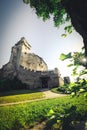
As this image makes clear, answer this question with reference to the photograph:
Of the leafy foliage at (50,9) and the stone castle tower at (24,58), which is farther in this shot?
the stone castle tower at (24,58)

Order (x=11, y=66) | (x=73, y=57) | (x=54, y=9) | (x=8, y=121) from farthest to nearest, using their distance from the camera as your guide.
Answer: (x=11, y=66) < (x=8, y=121) < (x=54, y=9) < (x=73, y=57)

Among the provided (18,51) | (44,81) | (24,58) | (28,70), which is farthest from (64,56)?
(24,58)

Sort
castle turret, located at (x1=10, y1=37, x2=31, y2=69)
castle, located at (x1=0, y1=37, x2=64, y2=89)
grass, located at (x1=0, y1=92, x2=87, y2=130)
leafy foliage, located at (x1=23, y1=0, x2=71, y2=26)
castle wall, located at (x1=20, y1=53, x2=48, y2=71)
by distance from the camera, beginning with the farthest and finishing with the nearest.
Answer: castle wall, located at (x1=20, y1=53, x2=48, y2=71)
castle turret, located at (x1=10, y1=37, x2=31, y2=69)
castle, located at (x1=0, y1=37, x2=64, y2=89)
grass, located at (x1=0, y1=92, x2=87, y2=130)
leafy foliage, located at (x1=23, y1=0, x2=71, y2=26)

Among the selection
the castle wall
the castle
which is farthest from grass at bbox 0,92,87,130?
the castle wall

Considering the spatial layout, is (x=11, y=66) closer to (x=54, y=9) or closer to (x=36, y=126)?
(x=36, y=126)

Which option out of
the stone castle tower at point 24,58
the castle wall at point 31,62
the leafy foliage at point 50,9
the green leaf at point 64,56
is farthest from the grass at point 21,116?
the castle wall at point 31,62

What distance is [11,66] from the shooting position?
45562 mm

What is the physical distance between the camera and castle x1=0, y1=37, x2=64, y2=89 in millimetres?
39188

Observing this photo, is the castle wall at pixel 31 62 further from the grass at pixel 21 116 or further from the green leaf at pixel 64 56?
the green leaf at pixel 64 56

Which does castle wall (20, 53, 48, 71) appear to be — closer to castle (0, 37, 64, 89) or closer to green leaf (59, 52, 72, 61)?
castle (0, 37, 64, 89)

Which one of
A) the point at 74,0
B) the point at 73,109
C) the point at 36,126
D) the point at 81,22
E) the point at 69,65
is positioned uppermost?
the point at 74,0

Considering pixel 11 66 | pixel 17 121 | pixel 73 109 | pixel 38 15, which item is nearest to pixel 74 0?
pixel 73 109

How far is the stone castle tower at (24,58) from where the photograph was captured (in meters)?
47.6

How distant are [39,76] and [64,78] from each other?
19.6ft
